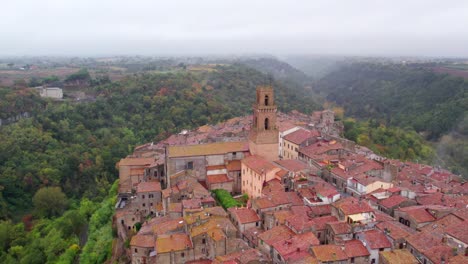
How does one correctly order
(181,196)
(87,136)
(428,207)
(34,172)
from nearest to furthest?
(428,207) < (181,196) < (34,172) < (87,136)

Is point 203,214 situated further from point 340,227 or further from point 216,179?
point 340,227

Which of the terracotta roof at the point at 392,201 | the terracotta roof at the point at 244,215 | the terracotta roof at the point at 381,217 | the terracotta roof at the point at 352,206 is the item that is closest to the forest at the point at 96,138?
the terracotta roof at the point at 244,215

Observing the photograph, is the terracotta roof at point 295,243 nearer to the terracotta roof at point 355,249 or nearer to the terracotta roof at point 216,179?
the terracotta roof at point 355,249

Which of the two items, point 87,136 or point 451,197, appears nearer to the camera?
point 451,197

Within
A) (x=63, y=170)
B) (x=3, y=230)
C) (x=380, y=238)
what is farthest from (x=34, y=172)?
(x=380, y=238)

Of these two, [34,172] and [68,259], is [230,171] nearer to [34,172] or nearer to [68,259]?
[68,259]

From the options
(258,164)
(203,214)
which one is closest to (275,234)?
(203,214)

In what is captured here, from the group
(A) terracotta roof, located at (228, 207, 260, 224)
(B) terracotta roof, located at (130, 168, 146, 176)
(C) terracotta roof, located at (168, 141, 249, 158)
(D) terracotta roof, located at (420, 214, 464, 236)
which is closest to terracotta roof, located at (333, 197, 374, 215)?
(D) terracotta roof, located at (420, 214, 464, 236)
